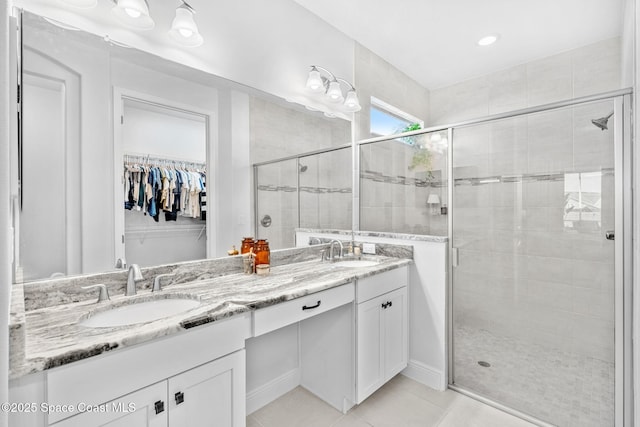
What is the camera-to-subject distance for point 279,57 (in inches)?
79.8

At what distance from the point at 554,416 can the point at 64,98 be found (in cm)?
281

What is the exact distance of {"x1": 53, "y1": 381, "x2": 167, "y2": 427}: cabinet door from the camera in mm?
829

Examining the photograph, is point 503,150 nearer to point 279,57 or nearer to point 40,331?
point 279,57

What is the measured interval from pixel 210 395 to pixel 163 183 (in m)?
0.92

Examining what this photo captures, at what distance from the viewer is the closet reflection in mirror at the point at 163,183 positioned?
136cm

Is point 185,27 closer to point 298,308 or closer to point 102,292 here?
point 102,292

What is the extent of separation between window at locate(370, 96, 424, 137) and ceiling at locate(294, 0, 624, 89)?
1.43ft

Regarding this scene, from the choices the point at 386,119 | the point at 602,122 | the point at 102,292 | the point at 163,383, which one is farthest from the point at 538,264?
the point at 102,292

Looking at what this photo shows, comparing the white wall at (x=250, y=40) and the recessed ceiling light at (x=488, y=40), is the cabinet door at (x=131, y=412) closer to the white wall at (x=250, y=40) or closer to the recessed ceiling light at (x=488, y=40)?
the white wall at (x=250, y=40)

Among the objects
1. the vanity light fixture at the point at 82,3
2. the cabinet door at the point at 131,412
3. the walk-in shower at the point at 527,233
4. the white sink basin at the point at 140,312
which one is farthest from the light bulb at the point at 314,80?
the cabinet door at the point at 131,412

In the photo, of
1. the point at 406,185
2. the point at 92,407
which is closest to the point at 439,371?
the point at 406,185

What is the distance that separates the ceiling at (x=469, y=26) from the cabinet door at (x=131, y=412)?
2362 mm

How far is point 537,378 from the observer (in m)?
1.93

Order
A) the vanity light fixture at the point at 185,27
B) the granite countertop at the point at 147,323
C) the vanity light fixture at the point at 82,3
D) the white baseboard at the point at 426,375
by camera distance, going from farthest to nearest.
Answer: the white baseboard at the point at 426,375
the vanity light fixture at the point at 185,27
the vanity light fixture at the point at 82,3
the granite countertop at the point at 147,323
